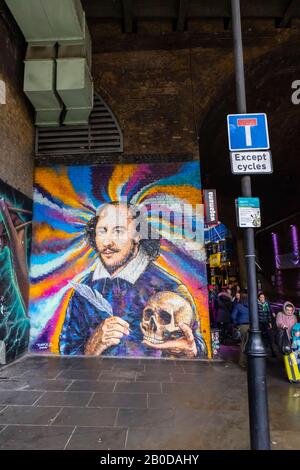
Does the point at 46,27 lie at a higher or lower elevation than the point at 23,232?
higher

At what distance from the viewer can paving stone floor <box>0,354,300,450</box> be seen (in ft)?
13.0

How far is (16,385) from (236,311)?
4.94m

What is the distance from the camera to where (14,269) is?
772 centimetres

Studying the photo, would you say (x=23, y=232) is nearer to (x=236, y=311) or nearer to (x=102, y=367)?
(x=102, y=367)

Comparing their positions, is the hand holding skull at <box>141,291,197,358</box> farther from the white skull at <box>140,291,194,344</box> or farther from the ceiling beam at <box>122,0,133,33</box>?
the ceiling beam at <box>122,0,133,33</box>

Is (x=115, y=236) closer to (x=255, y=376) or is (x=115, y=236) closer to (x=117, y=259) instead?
(x=117, y=259)

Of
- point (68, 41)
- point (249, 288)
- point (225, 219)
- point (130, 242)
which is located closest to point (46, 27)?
point (68, 41)

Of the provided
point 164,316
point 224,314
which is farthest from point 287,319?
point 224,314

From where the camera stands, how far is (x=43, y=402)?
5129 millimetres

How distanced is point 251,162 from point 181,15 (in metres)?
6.86

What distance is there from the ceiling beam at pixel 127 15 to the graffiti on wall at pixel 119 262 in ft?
13.0

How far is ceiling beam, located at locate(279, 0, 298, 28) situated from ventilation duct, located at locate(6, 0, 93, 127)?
5431mm

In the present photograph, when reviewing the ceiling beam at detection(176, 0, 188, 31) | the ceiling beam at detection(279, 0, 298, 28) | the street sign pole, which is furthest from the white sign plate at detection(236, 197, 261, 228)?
the ceiling beam at detection(279, 0, 298, 28)

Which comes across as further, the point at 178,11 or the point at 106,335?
the point at 178,11
